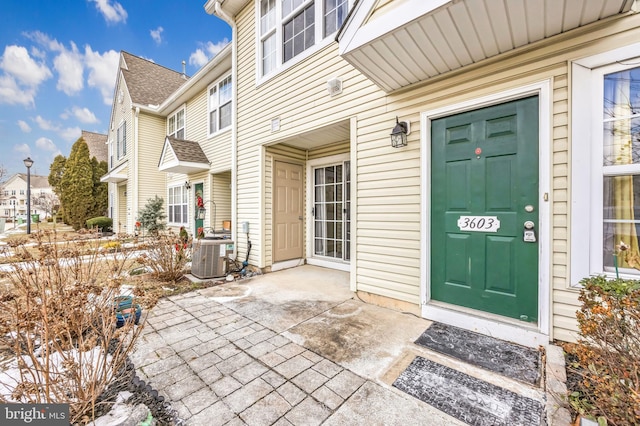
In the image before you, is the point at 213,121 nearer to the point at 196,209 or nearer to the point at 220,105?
the point at 220,105

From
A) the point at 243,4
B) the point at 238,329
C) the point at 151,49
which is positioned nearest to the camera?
the point at 238,329

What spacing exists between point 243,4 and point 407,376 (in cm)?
A: 703

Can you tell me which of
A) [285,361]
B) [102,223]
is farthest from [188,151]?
[102,223]

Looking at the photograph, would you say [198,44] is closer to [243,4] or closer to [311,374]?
[243,4]

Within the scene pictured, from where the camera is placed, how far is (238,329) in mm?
2738

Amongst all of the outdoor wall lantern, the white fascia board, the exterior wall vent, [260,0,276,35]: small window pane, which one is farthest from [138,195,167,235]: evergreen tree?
the white fascia board

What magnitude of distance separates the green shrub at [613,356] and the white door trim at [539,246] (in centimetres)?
74

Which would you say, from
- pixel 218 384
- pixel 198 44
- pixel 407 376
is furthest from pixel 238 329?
pixel 198 44

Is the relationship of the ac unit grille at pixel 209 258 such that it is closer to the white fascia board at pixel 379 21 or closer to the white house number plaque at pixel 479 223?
the white fascia board at pixel 379 21

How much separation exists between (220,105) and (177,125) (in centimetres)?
356

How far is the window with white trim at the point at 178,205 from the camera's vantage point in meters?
8.97

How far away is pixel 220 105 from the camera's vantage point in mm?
7180

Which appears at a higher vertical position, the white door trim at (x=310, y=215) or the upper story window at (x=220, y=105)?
the upper story window at (x=220, y=105)

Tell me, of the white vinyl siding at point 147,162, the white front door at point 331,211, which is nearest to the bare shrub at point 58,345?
the white front door at point 331,211
